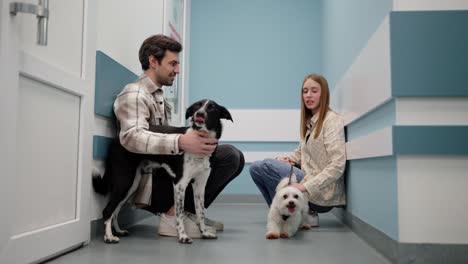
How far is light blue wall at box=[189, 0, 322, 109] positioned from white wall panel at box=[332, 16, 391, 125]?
2.01 metres

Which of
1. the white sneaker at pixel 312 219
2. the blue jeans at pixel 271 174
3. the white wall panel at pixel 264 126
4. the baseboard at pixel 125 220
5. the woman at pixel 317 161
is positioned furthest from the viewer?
the white wall panel at pixel 264 126

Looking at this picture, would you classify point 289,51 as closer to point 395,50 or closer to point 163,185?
point 163,185

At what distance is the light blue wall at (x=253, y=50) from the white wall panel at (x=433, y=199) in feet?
11.1

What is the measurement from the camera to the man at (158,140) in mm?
2213

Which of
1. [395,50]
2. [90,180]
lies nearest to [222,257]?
[90,180]

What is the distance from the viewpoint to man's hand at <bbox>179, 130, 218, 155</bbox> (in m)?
2.21

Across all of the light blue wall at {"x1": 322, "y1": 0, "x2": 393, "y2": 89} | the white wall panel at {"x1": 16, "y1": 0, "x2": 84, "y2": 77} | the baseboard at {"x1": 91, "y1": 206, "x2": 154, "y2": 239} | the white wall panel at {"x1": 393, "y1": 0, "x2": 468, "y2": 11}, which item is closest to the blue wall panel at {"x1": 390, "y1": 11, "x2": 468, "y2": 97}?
the white wall panel at {"x1": 393, "y1": 0, "x2": 468, "y2": 11}

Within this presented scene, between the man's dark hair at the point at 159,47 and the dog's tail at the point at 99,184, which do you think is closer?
Answer: the dog's tail at the point at 99,184

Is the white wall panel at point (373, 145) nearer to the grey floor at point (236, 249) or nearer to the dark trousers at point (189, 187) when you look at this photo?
the grey floor at point (236, 249)

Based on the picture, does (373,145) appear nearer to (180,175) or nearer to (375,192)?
(375,192)

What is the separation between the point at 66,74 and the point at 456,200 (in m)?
1.70

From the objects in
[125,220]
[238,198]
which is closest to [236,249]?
[125,220]

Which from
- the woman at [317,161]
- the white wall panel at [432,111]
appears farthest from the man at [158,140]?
the white wall panel at [432,111]

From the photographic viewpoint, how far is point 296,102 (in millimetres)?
4992
